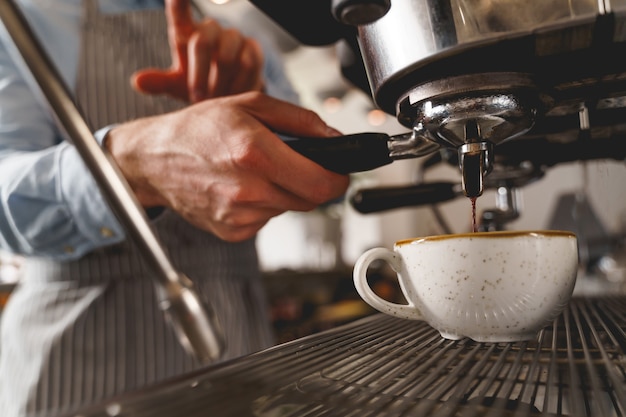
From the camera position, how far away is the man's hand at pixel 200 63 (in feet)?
1.57

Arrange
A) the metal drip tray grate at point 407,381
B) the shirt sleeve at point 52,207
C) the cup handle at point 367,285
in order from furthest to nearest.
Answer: the shirt sleeve at point 52,207 < the cup handle at point 367,285 < the metal drip tray grate at point 407,381

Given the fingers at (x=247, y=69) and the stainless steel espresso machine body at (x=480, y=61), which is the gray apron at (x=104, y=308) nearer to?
the fingers at (x=247, y=69)

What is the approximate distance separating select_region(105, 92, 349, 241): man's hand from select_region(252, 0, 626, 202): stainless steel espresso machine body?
62 mm

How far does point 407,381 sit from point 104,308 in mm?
436

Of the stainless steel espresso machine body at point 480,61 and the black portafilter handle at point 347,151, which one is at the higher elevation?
the stainless steel espresso machine body at point 480,61

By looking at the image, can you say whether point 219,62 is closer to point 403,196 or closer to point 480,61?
point 403,196

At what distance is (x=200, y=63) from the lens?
491mm

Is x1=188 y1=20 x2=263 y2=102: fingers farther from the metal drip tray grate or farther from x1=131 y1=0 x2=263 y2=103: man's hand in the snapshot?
the metal drip tray grate

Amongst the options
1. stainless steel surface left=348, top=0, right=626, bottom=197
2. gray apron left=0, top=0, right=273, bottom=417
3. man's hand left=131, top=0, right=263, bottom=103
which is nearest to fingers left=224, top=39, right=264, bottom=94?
man's hand left=131, top=0, right=263, bottom=103

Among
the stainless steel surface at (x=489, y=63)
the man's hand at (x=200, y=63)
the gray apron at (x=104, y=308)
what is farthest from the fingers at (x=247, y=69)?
the stainless steel surface at (x=489, y=63)

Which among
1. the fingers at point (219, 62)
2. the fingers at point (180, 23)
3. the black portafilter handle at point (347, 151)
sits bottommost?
the black portafilter handle at point (347, 151)

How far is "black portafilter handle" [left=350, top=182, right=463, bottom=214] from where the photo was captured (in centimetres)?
47

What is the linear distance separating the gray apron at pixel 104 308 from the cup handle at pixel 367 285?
271 mm

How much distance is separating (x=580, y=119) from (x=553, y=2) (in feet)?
0.45
